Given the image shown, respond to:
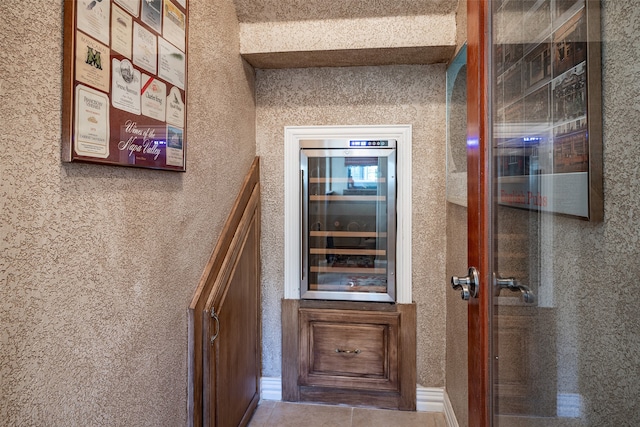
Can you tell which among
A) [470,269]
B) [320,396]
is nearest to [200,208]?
[470,269]

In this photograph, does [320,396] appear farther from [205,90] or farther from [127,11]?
[127,11]

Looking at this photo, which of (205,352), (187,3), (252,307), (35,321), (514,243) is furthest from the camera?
(252,307)

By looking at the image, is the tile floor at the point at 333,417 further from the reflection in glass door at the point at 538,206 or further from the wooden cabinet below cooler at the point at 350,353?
the reflection in glass door at the point at 538,206

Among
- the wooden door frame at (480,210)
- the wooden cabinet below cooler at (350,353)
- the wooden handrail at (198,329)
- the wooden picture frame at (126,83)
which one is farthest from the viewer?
the wooden cabinet below cooler at (350,353)

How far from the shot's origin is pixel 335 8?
2.17m

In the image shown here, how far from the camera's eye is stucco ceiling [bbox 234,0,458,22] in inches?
83.3

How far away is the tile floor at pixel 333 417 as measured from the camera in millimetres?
2312

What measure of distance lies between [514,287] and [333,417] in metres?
1.76

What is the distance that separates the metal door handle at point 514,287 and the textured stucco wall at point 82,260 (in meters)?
1.13

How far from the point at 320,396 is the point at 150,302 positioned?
165 cm

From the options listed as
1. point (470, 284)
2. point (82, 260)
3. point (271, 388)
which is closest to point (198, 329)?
point (82, 260)

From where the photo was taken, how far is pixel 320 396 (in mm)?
2545

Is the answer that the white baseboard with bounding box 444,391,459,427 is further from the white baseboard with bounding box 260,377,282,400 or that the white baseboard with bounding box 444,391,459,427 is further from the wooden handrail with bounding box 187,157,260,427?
the wooden handrail with bounding box 187,157,260,427

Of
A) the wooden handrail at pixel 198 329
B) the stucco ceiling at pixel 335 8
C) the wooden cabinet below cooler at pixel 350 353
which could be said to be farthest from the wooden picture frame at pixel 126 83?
the wooden cabinet below cooler at pixel 350 353
